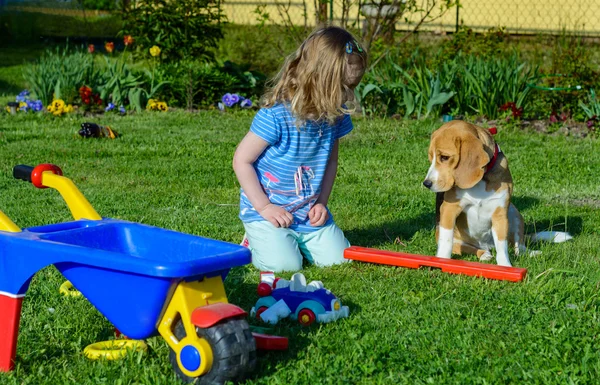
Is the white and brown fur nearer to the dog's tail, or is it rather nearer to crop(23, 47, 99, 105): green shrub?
the dog's tail

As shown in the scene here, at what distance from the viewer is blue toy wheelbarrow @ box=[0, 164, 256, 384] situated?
2.64 m

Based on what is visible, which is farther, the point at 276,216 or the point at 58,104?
the point at 58,104

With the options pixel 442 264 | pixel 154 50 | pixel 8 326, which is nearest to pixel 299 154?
pixel 442 264

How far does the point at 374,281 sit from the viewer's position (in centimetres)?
403

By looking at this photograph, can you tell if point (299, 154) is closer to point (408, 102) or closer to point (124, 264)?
point (124, 264)

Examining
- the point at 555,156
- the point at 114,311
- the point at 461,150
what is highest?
the point at 461,150

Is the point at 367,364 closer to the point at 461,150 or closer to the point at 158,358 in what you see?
the point at 158,358

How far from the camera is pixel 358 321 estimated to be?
3.41m

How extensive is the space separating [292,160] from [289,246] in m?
0.47

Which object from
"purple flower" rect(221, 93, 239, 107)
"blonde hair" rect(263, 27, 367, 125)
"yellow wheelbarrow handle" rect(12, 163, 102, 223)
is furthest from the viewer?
"purple flower" rect(221, 93, 239, 107)

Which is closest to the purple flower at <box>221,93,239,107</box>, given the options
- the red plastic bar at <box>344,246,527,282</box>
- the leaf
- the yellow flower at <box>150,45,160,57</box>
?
the yellow flower at <box>150,45,160,57</box>

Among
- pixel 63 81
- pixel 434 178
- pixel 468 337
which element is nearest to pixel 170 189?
pixel 434 178

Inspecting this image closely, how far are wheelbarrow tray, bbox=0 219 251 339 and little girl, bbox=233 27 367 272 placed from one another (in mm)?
1284

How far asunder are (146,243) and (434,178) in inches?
64.1
